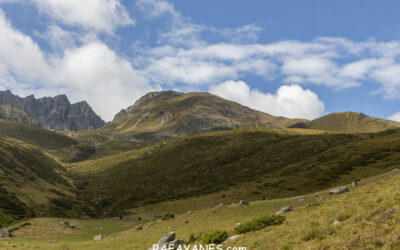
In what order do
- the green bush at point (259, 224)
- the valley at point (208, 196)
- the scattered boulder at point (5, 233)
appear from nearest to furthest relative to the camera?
the valley at point (208, 196), the green bush at point (259, 224), the scattered boulder at point (5, 233)

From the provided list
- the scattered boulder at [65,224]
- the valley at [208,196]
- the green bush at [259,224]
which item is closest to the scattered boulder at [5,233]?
the valley at [208,196]

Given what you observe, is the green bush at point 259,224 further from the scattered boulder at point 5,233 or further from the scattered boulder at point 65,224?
the scattered boulder at point 65,224

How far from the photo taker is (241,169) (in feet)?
400

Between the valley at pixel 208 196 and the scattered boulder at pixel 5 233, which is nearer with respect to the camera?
the valley at pixel 208 196

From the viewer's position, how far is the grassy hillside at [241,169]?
81000mm

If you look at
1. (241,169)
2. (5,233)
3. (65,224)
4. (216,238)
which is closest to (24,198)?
(65,224)

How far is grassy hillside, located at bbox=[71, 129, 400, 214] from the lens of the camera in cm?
8100

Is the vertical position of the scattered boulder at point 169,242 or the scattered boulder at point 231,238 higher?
the scattered boulder at point 231,238

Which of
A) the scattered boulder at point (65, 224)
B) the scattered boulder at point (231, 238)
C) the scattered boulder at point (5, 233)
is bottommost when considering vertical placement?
the scattered boulder at point (65, 224)

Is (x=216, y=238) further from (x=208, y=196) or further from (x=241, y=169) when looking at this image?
(x=241, y=169)

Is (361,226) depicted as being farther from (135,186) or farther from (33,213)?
(135,186)

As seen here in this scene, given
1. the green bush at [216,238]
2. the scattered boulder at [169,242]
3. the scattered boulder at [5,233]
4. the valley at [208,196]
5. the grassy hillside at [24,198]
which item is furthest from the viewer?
the grassy hillside at [24,198]

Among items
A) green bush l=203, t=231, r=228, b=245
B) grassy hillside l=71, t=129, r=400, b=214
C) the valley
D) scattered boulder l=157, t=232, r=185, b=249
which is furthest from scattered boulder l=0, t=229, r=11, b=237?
grassy hillside l=71, t=129, r=400, b=214

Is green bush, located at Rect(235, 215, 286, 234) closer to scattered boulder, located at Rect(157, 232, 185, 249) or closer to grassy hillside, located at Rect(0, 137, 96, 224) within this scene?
scattered boulder, located at Rect(157, 232, 185, 249)
